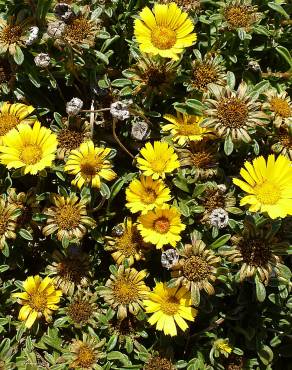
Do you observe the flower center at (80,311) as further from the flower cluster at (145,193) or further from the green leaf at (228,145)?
the green leaf at (228,145)

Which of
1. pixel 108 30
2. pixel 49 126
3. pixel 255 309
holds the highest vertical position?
pixel 108 30

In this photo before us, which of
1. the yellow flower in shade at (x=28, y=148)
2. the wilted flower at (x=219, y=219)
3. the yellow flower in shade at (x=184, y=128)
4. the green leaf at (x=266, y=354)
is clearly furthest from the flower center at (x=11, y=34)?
the green leaf at (x=266, y=354)

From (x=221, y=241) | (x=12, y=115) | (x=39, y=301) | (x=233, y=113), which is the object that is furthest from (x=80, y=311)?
(x=233, y=113)

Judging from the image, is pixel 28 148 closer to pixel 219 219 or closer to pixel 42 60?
pixel 42 60

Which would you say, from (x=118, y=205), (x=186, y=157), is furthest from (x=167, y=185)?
(x=118, y=205)

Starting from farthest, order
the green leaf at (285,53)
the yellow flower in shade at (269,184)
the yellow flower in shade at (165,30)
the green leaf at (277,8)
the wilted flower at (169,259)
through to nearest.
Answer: the green leaf at (285,53) → the green leaf at (277,8) → the yellow flower in shade at (165,30) → the wilted flower at (169,259) → the yellow flower in shade at (269,184)

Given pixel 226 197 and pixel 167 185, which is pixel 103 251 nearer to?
pixel 167 185

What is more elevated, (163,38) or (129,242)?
(163,38)
